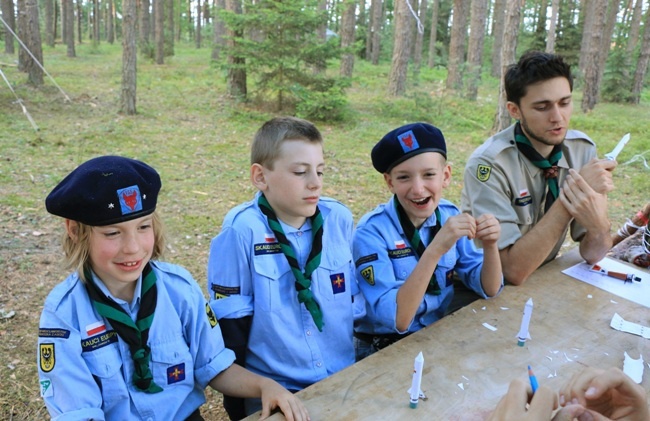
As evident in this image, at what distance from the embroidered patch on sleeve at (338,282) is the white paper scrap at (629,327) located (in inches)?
43.6

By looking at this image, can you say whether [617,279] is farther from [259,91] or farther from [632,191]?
[259,91]

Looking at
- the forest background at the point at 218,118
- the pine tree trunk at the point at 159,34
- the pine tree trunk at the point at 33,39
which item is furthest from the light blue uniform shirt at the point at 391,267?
the pine tree trunk at the point at 159,34

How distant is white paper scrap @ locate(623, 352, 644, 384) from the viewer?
69.0 inches

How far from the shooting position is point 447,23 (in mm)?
29312

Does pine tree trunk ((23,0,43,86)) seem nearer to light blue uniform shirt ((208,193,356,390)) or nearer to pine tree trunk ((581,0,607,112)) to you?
light blue uniform shirt ((208,193,356,390))

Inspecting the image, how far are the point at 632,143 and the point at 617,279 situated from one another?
8.49 metres

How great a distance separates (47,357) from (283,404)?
2.33ft

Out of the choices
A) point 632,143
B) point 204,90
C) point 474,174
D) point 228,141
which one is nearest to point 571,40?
point 632,143

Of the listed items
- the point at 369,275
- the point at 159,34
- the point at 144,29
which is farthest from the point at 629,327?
the point at 144,29

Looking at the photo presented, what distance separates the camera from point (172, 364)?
1739 mm

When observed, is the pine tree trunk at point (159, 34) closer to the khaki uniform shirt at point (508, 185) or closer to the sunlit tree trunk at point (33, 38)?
the sunlit tree trunk at point (33, 38)

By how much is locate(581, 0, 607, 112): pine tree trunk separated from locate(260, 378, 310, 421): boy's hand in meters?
14.2

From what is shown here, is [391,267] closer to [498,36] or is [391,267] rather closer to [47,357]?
[47,357]

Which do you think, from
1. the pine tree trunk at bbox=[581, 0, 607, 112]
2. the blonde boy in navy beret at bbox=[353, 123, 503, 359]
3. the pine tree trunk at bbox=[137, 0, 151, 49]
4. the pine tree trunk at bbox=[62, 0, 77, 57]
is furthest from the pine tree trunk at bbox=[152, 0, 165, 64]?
the blonde boy in navy beret at bbox=[353, 123, 503, 359]
